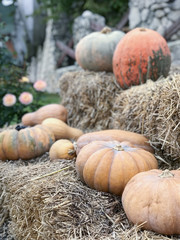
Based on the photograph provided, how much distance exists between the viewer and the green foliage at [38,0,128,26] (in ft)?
28.3

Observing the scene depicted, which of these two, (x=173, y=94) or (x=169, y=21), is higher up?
(x=169, y=21)

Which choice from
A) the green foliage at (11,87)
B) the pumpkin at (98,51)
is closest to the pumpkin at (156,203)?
the pumpkin at (98,51)

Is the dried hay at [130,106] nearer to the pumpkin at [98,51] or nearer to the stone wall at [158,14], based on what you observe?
the pumpkin at [98,51]

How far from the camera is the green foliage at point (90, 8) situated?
8625 mm

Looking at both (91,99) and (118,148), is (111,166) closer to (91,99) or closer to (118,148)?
(118,148)

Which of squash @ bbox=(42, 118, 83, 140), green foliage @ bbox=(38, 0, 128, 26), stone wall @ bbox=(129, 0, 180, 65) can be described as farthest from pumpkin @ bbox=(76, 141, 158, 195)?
green foliage @ bbox=(38, 0, 128, 26)

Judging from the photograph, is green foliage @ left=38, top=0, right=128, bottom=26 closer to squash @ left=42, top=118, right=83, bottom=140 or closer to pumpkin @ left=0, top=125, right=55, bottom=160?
squash @ left=42, top=118, right=83, bottom=140

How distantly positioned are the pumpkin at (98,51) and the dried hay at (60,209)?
186cm

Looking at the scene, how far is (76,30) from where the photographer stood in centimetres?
947

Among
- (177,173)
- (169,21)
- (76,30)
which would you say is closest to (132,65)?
(177,173)

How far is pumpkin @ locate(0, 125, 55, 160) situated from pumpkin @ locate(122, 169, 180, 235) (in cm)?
135

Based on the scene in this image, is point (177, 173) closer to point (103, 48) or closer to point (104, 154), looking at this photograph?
point (104, 154)

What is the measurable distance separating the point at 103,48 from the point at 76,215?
254 centimetres

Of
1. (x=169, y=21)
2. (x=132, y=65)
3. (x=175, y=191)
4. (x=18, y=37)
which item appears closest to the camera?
(x=175, y=191)
